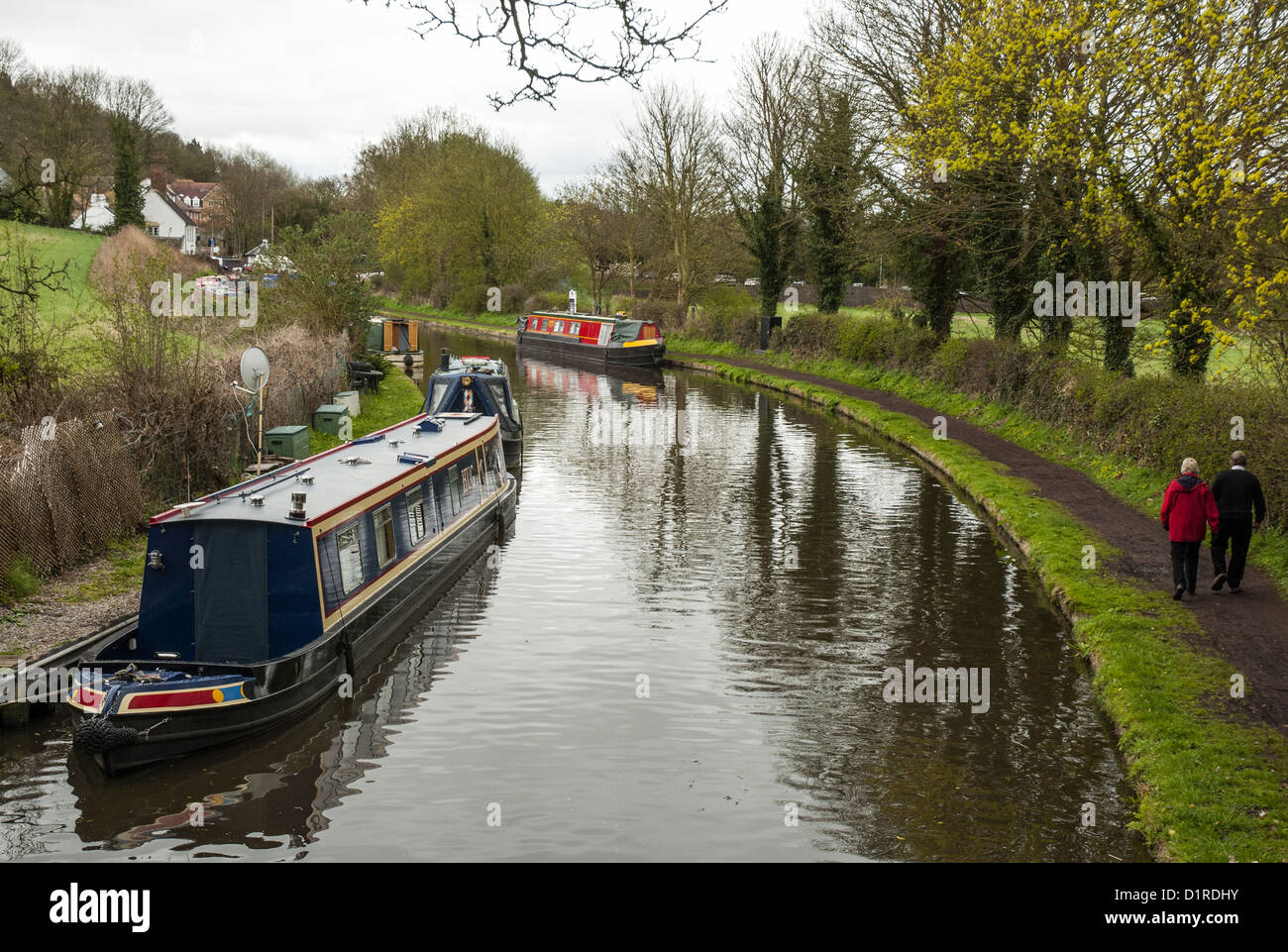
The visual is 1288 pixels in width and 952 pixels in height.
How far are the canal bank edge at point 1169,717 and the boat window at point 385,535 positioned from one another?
679 centimetres

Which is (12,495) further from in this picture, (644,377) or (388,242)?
(388,242)

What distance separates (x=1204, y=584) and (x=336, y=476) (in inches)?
359

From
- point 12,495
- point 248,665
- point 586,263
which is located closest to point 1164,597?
point 248,665

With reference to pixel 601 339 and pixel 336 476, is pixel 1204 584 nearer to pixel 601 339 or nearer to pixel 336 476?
pixel 336 476

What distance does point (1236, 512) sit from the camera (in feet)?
34.6

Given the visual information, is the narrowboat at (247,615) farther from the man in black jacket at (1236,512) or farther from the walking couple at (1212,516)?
the man in black jacket at (1236,512)

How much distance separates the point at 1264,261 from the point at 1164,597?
4727mm

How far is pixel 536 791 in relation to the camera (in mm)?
7516

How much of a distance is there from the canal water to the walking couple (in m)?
1.43

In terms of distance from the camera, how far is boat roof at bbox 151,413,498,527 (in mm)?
8992

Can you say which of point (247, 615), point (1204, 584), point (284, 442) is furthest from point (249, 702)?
point (1204, 584)

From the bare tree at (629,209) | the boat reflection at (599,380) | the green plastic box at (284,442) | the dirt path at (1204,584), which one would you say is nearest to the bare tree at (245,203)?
the bare tree at (629,209)

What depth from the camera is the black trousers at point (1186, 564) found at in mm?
10617

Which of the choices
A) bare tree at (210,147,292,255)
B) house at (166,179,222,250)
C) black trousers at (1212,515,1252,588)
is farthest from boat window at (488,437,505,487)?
house at (166,179,222,250)
